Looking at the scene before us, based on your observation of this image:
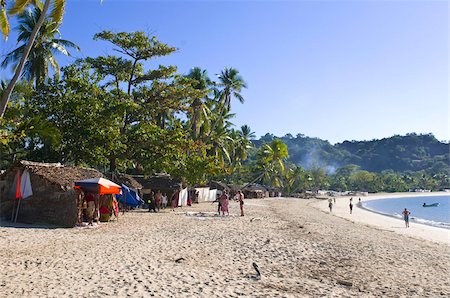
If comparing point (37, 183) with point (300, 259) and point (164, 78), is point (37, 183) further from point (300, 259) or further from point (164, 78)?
point (164, 78)

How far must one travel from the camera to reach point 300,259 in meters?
10.7

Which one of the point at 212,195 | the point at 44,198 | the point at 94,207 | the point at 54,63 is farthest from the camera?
the point at 212,195

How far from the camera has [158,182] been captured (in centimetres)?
2861

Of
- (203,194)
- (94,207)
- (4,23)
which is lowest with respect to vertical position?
(94,207)

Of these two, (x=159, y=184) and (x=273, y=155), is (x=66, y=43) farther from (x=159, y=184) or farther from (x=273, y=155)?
(x=273, y=155)

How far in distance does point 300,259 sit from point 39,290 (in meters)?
6.80

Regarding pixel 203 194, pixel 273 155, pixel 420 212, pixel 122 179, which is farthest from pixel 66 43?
pixel 420 212

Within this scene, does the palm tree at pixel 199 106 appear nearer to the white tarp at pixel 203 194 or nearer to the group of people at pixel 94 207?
the white tarp at pixel 203 194

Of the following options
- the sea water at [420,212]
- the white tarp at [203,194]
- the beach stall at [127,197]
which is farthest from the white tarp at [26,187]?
the sea water at [420,212]

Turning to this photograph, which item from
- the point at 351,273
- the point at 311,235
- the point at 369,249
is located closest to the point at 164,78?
the point at 311,235

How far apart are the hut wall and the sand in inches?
45.8

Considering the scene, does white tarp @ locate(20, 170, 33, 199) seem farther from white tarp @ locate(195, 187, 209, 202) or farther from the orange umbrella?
white tarp @ locate(195, 187, 209, 202)

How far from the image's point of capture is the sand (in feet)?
23.2

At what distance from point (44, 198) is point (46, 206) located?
0.33m
